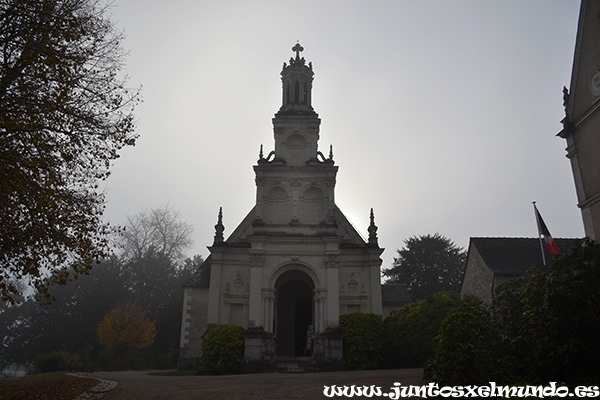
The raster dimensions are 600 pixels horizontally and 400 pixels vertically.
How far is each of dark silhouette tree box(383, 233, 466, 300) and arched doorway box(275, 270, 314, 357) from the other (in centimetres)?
2717

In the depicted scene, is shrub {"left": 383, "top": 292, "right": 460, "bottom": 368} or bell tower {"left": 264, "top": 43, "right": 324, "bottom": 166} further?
bell tower {"left": 264, "top": 43, "right": 324, "bottom": 166}

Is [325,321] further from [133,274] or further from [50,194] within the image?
[133,274]

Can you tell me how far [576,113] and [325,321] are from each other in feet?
48.6

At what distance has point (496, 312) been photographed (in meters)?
12.3

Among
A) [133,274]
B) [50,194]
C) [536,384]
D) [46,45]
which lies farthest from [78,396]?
[133,274]

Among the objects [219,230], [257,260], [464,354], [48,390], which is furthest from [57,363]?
[464,354]

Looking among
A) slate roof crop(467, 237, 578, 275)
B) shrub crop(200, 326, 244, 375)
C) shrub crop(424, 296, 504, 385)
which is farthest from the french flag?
shrub crop(200, 326, 244, 375)

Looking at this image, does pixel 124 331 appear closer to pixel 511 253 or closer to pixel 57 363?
pixel 57 363

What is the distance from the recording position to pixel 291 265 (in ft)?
80.0

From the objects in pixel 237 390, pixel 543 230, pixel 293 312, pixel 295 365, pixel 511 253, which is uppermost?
pixel 543 230

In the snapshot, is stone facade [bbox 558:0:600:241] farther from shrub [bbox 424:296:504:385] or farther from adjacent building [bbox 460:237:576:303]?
adjacent building [bbox 460:237:576:303]

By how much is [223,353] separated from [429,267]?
36.6 metres

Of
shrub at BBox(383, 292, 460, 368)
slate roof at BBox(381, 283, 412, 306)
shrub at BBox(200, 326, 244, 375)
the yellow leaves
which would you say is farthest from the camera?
slate roof at BBox(381, 283, 412, 306)

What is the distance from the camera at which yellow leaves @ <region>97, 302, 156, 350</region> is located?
109 ft
